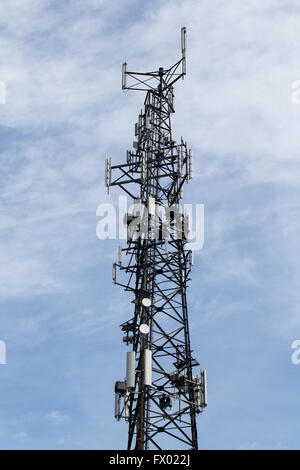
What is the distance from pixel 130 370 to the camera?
4228cm

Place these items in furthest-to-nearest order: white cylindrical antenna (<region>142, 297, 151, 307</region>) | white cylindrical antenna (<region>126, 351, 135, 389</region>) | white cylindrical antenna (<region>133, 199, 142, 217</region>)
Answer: white cylindrical antenna (<region>133, 199, 142, 217</region>) → white cylindrical antenna (<region>142, 297, 151, 307</region>) → white cylindrical antenna (<region>126, 351, 135, 389</region>)

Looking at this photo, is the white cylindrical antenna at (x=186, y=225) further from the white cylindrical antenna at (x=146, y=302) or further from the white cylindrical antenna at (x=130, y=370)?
the white cylindrical antenna at (x=130, y=370)

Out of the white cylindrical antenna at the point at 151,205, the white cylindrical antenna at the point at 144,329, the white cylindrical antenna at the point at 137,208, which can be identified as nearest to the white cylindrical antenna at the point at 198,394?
the white cylindrical antenna at the point at 144,329

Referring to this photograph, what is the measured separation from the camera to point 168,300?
4600cm

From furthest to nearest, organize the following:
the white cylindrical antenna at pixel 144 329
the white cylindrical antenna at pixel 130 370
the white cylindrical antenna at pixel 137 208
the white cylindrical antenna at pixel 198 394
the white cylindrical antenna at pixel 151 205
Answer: the white cylindrical antenna at pixel 137 208
the white cylindrical antenna at pixel 151 205
the white cylindrical antenna at pixel 144 329
the white cylindrical antenna at pixel 198 394
the white cylindrical antenna at pixel 130 370

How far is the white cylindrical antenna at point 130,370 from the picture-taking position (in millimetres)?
41959

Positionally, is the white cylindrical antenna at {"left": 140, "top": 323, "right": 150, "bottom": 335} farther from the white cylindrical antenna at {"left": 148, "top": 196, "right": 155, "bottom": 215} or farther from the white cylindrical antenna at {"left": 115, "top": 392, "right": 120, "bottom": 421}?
the white cylindrical antenna at {"left": 148, "top": 196, "right": 155, "bottom": 215}

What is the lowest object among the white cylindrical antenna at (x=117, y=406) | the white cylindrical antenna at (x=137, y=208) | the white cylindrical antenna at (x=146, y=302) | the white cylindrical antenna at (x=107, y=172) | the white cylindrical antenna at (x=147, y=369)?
the white cylindrical antenna at (x=117, y=406)

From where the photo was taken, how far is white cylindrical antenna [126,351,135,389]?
42.0m

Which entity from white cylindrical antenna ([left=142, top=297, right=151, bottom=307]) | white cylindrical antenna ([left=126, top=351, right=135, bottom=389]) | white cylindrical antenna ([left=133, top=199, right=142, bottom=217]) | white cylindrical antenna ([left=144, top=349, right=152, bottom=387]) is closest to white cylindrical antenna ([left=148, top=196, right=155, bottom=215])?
white cylindrical antenna ([left=133, top=199, right=142, bottom=217])
